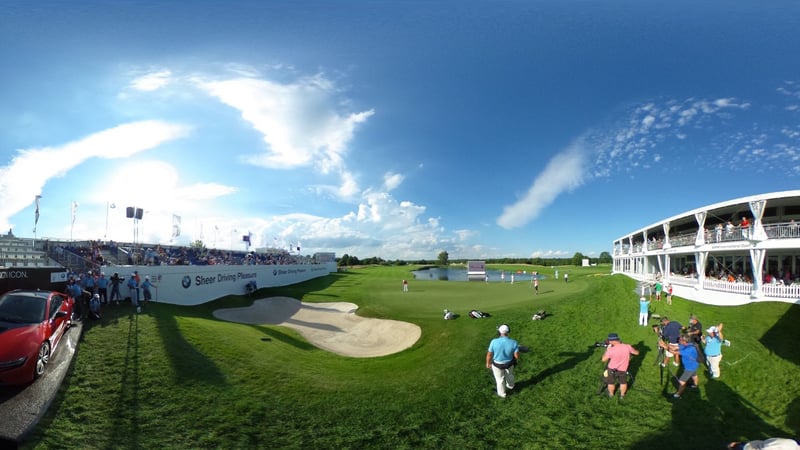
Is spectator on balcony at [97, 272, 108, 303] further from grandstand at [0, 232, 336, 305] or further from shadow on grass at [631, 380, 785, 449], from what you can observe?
shadow on grass at [631, 380, 785, 449]

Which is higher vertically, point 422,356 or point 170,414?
point 170,414

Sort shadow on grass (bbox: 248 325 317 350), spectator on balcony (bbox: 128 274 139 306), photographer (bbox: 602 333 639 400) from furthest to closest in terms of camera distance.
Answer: spectator on balcony (bbox: 128 274 139 306), shadow on grass (bbox: 248 325 317 350), photographer (bbox: 602 333 639 400)

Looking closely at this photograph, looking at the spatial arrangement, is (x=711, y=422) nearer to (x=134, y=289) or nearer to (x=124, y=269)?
(x=134, y=289)

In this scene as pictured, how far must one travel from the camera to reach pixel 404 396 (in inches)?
353

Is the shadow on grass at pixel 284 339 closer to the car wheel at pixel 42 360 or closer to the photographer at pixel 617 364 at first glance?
the car wheel at pixel 42 360

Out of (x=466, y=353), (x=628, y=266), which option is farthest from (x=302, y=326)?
(x=628, y=266)

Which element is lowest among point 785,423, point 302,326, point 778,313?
point 302,326

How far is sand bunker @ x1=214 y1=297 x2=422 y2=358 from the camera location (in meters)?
17.0

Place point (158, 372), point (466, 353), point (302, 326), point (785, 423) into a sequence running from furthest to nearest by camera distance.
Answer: point (302, 326)
point (466, 353)
point (158, 372)
point (785, 423)

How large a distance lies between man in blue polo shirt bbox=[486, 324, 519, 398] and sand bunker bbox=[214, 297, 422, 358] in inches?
302

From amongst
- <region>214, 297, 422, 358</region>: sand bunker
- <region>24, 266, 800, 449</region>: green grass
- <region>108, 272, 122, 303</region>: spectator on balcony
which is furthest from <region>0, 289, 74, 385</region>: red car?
<region>214, 297, 422, 358</region>: sand bunker

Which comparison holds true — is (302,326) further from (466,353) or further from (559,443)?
(559,443)

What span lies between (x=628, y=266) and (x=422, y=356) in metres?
54.7

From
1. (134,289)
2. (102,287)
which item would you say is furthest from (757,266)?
(102,287)
